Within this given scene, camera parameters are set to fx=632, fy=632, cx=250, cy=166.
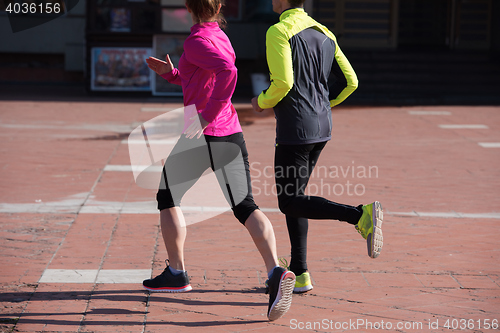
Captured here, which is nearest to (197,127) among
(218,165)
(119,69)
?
(218,165)

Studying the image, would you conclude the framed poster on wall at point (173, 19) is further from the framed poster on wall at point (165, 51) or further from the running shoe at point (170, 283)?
the running shoe at point (170, 283)

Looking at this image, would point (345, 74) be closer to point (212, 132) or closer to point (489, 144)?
point (212, 132)

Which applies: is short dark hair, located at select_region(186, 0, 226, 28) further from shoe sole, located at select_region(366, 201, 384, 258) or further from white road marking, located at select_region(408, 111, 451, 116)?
white road marking, located at select_region(408, 111, 451, 116)

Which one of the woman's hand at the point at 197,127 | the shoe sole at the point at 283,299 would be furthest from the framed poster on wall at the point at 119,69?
the shoe sole at the point at 283,299

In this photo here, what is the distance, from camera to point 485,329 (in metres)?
3.22

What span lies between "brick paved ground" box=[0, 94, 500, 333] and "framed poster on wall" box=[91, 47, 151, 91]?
28.3ft

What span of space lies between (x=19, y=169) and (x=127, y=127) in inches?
163

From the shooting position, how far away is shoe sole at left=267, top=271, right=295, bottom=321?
3.19 metres

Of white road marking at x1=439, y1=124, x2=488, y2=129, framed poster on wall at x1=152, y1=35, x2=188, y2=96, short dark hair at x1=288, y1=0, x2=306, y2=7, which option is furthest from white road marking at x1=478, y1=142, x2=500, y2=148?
framed poster on wall at x1=152, y1=35, x2=188, y2=96

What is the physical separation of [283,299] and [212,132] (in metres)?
0.97

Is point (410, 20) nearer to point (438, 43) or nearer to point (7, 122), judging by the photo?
point (438, 43)

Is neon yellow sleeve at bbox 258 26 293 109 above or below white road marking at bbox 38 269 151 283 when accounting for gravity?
above

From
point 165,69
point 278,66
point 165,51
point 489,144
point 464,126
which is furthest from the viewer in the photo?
point 165,51

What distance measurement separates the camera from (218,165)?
138 inches
